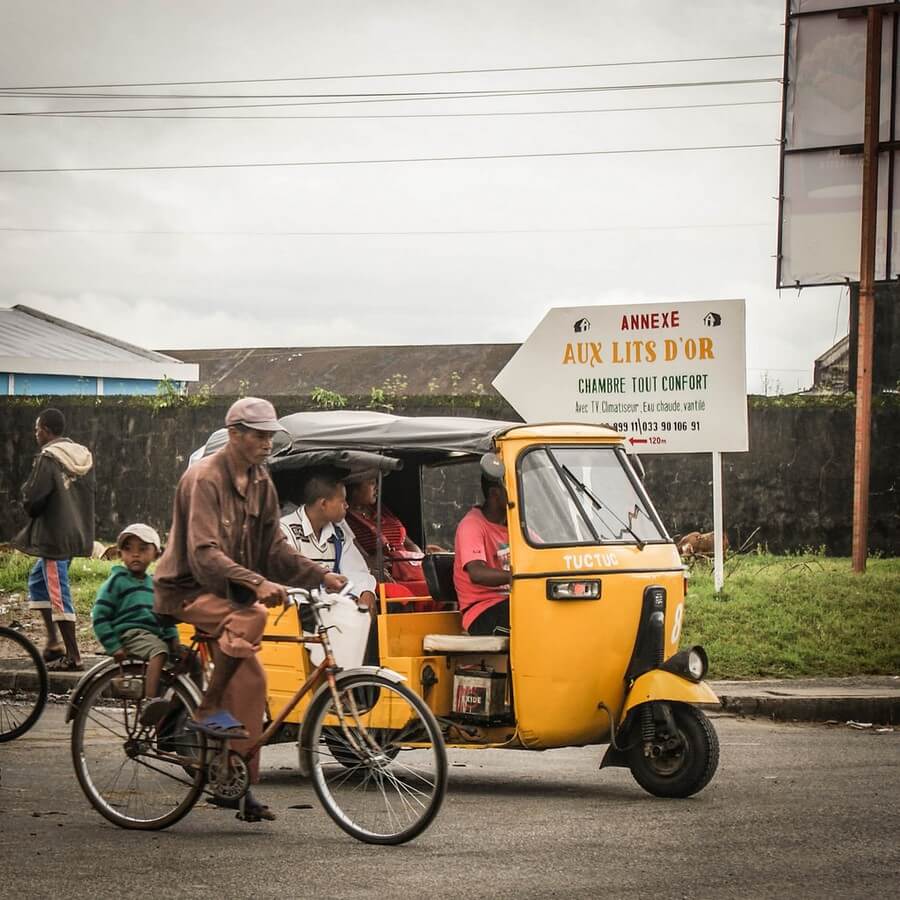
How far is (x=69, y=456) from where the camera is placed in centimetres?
1231

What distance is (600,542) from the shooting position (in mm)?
8219

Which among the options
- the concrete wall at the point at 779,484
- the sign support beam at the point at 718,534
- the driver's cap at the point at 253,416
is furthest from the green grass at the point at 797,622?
the driver's cap at the point at 253,416

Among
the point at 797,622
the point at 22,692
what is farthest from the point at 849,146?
the point at 22,692

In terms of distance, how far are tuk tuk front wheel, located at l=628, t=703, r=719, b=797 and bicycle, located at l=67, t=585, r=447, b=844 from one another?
1.79 m

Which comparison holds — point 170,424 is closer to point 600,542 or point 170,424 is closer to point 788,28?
point 788,28

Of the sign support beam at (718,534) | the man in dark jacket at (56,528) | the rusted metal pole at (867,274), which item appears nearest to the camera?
the man in dark jacket at (56,528)

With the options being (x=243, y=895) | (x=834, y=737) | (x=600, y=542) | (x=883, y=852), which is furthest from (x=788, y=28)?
(x=243, y=895)

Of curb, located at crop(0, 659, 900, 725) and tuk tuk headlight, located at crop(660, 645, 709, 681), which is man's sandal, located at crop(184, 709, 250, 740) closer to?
tuk tuk headlight, located at crop(660, 645, 709, 681)

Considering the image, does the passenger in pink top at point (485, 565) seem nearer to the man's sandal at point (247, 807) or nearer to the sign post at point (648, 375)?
the man's sandal at point (247, 807)

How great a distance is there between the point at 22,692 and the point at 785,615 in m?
7.36

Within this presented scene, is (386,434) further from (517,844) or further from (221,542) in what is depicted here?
(517,844)

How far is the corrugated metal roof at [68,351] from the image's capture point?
106 ft

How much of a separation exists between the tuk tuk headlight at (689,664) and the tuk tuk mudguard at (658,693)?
0.09 feet

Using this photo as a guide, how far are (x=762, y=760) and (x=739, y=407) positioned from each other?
6.26 meters
